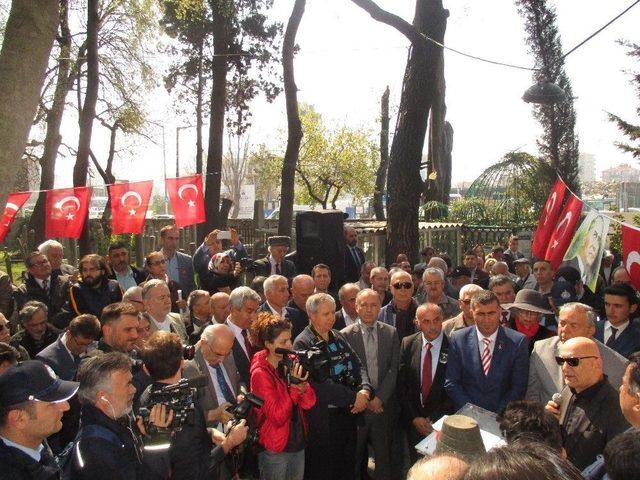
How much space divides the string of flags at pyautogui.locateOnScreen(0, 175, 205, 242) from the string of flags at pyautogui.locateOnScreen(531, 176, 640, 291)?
5.17 m

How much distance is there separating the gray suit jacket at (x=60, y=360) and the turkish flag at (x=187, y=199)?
523cm

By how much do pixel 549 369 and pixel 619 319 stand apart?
128 cm

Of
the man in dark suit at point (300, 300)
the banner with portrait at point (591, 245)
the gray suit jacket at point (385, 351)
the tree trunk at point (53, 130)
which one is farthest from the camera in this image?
the tree trunk at point (53, 130)

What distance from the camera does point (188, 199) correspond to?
963 cm

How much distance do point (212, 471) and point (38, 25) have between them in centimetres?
260

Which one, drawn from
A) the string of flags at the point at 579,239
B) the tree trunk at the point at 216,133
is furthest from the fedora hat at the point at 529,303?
the tree trunk at the point at 216,133

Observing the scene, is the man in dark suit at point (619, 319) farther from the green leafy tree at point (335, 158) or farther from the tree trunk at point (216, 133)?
the green leafy tree at point (335, 158)

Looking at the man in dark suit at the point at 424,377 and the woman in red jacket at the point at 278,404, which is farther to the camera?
the man in dark suit at the point at 424,377

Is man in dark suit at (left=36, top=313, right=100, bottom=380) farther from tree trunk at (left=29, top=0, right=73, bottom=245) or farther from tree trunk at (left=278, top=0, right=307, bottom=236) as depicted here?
tree trunk at (left=29, top=0, right=73, bottom=245)

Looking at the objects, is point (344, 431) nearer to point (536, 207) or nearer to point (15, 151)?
point (15, 151)

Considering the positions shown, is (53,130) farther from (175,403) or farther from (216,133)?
(175,403)

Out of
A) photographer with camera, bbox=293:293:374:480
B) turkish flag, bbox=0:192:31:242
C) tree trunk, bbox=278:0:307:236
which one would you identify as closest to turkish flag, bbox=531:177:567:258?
photographer with camera, bbox=293:293:374:480

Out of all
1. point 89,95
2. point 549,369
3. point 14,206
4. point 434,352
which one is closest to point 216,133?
point 89,95

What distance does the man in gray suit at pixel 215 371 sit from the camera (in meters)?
3.98
